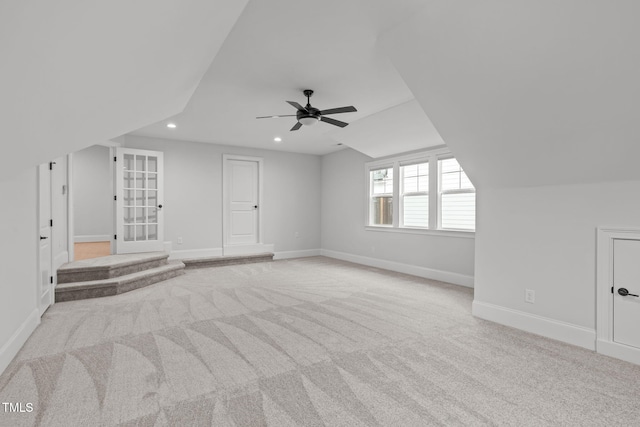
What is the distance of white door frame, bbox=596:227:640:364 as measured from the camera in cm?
255

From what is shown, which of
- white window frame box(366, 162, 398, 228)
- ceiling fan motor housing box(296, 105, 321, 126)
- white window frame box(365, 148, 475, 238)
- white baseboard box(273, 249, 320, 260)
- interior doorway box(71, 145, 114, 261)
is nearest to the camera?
ceiling fan motor housing box(296, 105, 321, 126)

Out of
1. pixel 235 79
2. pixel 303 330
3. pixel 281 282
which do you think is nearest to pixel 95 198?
pixel 281 282

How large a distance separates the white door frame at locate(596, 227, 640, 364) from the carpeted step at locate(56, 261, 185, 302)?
546cm

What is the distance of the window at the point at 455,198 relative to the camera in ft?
16.1

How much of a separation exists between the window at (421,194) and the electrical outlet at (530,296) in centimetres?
192

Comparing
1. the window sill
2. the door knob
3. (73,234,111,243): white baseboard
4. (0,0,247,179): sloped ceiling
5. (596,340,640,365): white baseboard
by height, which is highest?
(0,0,247,179): sloped ceiling

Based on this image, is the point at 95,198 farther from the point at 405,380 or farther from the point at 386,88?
the point at 405,380

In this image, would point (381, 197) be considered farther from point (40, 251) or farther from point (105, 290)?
point (40, 251)

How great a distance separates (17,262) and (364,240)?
5.54 metres

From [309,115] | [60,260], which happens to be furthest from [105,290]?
[309,115]

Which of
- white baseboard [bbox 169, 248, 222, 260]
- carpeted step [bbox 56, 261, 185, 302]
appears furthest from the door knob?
white baseboard [bbox 169, 248, 222, 260]

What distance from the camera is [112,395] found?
1950 mm

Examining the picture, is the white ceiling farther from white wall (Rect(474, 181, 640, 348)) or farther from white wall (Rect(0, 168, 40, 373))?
white wall (Rect(0, 168, 40, 373))

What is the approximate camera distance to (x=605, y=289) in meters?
2.62
